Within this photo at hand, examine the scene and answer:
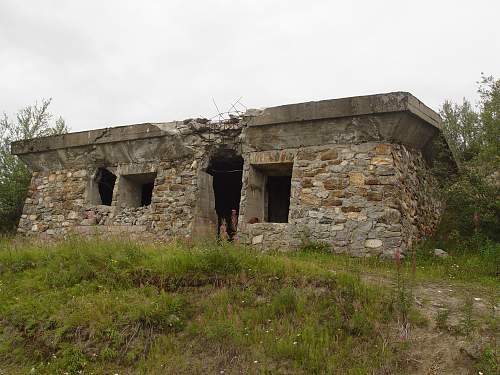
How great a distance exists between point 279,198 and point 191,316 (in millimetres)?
6681

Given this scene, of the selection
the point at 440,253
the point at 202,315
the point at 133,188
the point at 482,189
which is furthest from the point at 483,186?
the point at 133,188

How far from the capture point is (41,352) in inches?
203

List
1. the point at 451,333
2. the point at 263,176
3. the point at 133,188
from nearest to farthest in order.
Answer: the point at 451,333 < the point at 263,176 < the point at 133,188

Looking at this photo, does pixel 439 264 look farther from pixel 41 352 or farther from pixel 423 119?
pixel 41 352

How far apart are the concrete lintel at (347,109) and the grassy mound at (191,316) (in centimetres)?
335

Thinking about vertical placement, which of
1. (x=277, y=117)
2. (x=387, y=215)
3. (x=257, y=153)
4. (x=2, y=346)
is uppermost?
(x=277, y=117)

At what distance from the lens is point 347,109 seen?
8.66 metres

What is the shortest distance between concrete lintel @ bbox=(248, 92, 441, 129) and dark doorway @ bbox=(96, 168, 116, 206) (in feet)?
13.9

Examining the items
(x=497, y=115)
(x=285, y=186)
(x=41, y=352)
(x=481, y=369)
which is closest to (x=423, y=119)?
(x=497, y=115)

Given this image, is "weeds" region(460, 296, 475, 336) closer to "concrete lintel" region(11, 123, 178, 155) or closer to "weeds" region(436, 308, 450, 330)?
"weeds" region(436, 308, 450, 330)

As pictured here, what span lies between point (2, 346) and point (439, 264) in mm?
6385

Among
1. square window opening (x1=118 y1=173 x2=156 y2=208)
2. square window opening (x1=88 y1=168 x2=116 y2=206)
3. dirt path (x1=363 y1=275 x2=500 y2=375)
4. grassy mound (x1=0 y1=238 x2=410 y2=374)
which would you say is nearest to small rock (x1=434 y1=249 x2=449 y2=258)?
dirt path (x1=363 y1=275 x2=500 y2=375)

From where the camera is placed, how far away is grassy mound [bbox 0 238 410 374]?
4.68m

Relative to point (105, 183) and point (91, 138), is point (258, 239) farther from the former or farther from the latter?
point (91, 138)
